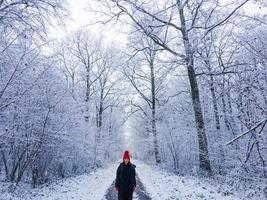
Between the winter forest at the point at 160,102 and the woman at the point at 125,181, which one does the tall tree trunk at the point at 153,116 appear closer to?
the winter forest at the point at 160,102

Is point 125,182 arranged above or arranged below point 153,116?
below

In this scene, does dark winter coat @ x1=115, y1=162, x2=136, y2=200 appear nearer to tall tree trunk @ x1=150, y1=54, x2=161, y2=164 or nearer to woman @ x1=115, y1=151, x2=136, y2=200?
woman @ x1=115, y1=151, x2=136, y2=200

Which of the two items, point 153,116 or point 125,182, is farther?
point 153,116

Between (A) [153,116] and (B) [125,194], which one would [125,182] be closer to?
(B) [125,194]

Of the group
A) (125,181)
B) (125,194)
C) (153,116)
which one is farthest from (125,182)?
(153,116)

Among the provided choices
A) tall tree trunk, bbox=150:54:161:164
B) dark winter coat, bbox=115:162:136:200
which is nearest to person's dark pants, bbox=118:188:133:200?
dark winter coat, bbox=115:162:136:200

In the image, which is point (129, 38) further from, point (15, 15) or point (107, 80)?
point (107, 80)

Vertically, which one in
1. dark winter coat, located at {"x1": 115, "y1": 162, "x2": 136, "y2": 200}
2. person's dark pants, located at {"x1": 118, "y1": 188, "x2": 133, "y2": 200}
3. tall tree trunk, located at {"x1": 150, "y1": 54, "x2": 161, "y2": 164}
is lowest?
person's dark pants, located at {"x1": 118, "y1": 188, "x2": 133, "y2": 200}

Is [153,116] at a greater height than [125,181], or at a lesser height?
greater

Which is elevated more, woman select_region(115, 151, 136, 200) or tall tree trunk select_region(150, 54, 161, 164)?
tall tree trunk select_region(150, 54, 161, 164)

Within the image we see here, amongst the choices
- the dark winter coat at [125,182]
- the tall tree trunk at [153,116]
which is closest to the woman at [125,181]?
the dark winter coat at [125,182]

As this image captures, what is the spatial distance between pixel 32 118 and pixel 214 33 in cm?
1315

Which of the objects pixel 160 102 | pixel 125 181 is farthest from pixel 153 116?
pixel 125 181

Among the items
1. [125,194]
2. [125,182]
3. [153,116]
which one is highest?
[153,116]
